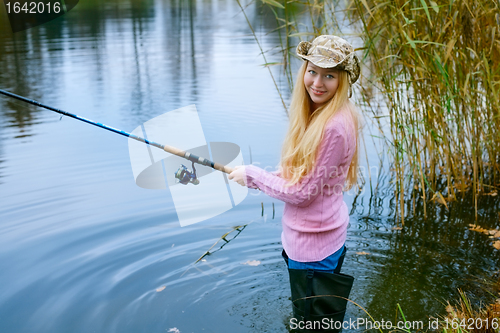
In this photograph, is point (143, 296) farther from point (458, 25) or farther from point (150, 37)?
point (150, 37)

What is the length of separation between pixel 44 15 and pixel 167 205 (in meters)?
15.6

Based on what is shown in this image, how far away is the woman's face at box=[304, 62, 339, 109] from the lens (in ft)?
6.64

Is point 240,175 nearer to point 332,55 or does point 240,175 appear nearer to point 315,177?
point 315,177

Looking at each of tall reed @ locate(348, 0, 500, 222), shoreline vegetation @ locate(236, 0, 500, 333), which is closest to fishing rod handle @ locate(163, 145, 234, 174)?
shoreline vegetation @ locate(236, 0, 500, 333)

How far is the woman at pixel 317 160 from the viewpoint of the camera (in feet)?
6.48

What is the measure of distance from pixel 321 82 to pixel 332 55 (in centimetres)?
12

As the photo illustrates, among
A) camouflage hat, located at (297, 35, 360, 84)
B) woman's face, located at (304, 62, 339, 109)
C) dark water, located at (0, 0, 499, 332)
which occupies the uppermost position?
camouflage hat, located at (297, 35, 360, 84)

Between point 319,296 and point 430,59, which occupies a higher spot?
point 430,59

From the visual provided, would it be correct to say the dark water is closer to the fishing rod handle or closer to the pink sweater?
the fishing rod handle

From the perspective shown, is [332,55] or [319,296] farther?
[319,296]

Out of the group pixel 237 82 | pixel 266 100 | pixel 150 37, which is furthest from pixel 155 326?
pixel 150 37

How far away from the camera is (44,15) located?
1747cm

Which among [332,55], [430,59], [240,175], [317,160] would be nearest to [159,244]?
[240,175]

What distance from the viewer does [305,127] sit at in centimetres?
214
